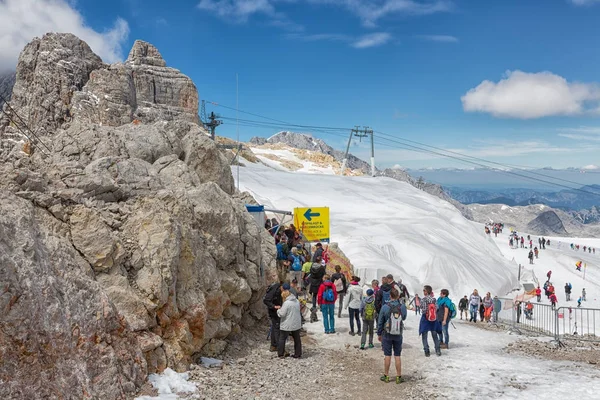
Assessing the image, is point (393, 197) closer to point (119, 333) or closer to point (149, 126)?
point (149, 126)

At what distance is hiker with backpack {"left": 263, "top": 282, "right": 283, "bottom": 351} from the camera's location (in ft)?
35.1

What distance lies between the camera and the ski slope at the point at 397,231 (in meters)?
29.6

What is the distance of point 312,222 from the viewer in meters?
20.8

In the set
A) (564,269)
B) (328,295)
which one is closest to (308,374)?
(328,295)

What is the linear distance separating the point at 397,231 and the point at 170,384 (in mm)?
29830

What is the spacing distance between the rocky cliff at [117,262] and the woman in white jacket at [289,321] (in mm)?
1368

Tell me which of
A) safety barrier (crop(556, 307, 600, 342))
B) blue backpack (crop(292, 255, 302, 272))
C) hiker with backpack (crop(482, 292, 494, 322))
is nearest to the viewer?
safety barrier (crop(556, 307, 600, 342))

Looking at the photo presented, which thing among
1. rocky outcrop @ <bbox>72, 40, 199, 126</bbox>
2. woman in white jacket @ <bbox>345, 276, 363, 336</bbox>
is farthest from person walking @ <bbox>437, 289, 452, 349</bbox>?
rocky outcrop @ <bbox>72, 40, 199, 126</bbox>

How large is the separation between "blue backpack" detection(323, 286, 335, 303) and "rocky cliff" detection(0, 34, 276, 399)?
6.17ft

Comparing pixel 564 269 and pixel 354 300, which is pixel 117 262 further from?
pixel 564 269

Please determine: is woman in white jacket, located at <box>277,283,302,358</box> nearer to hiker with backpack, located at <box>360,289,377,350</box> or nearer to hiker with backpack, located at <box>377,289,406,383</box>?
hiker with backpack, located at <box>360,289,377,350</box>

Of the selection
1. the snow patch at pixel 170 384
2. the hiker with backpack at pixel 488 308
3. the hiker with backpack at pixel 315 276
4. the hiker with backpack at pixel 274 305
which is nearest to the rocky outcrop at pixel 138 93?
the hiker with backpack at pixel 488 308

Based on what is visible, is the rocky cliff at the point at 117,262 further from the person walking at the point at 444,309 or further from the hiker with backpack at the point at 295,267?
the person walking at the point at 444,309

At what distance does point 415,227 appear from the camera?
3869 cm
